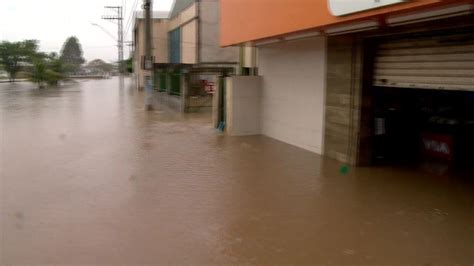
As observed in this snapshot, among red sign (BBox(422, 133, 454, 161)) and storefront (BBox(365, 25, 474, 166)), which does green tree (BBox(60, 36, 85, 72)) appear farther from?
red sign (BBox(422, 133, 454, 161))

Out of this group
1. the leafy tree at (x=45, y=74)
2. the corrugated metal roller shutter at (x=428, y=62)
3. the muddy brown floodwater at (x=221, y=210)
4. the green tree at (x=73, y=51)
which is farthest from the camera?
the green tree at (x=73, y=51)

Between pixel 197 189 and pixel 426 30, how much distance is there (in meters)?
4.25

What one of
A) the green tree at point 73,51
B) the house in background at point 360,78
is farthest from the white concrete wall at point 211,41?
the green tree at point 73,51

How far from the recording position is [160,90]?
24.5m

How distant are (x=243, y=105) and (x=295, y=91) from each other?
2121 millimetres

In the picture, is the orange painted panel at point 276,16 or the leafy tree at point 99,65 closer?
the orange painted panel at point 276,16

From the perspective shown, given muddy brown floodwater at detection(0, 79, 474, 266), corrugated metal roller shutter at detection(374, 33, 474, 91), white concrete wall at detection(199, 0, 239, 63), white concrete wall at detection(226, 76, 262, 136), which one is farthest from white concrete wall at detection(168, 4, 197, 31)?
corrugated metal roller shutter at detection(374, 33, 474, 91)

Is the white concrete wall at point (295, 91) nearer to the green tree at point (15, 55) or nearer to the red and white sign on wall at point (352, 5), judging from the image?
the red and white sign on wall at point (352, 5)

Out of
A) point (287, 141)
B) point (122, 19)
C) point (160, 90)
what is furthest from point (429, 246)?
point (122, 19)

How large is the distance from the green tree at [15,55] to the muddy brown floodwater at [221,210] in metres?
63.2

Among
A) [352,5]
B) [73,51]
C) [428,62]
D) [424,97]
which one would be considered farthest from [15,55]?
[73,51]

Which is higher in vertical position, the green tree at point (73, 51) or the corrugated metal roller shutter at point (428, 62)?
the green tree at point (73, 51)

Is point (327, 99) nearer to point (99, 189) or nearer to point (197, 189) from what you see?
point (197, 189)

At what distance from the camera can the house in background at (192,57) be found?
63.6 ft
